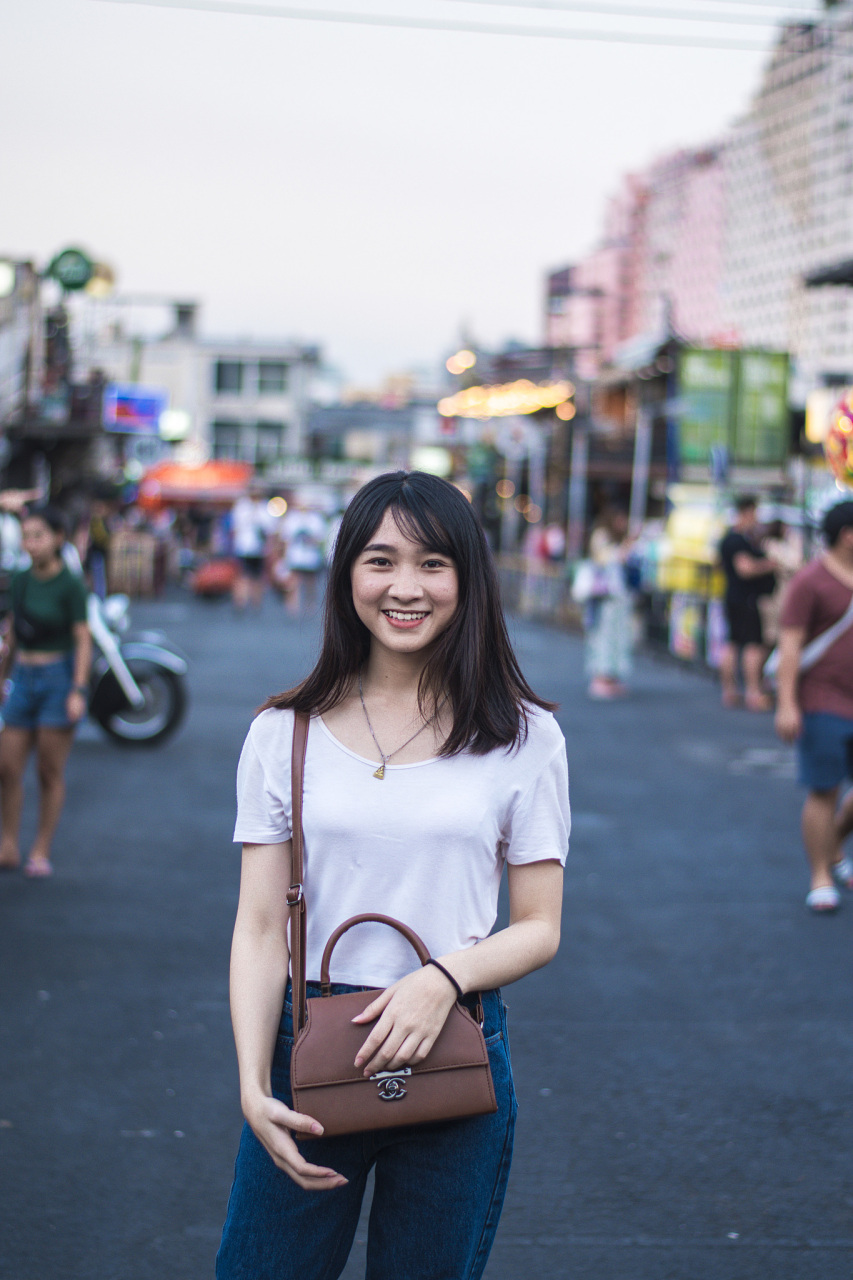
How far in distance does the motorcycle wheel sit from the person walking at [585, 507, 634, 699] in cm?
521

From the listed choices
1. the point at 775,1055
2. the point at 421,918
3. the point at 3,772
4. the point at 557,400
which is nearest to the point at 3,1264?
the point at 421,918

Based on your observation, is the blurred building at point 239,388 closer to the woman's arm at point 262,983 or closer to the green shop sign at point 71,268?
the green shop sign at point 71,268

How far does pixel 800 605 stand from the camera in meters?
6.17

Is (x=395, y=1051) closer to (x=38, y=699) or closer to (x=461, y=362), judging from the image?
(x=38, y=699)

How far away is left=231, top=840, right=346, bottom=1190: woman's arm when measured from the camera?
1.96 m

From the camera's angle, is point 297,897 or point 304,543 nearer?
point 297,897

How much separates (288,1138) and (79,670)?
511 centimetres

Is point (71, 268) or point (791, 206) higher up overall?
point (791, 206)

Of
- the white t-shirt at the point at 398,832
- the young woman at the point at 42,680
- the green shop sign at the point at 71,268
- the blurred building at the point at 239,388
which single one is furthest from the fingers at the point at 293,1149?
the blurred building at the point at 239,388

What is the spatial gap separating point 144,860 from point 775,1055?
12.0 ft

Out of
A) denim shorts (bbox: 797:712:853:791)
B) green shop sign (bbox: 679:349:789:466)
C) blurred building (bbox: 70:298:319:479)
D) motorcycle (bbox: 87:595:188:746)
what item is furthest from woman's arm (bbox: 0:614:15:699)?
blurred building (bbox: 70:298:319:479)

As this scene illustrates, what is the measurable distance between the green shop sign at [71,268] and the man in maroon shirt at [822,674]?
67.0 feet

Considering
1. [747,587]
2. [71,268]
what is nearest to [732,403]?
[71,268]

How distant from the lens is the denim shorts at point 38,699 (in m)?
6.72
